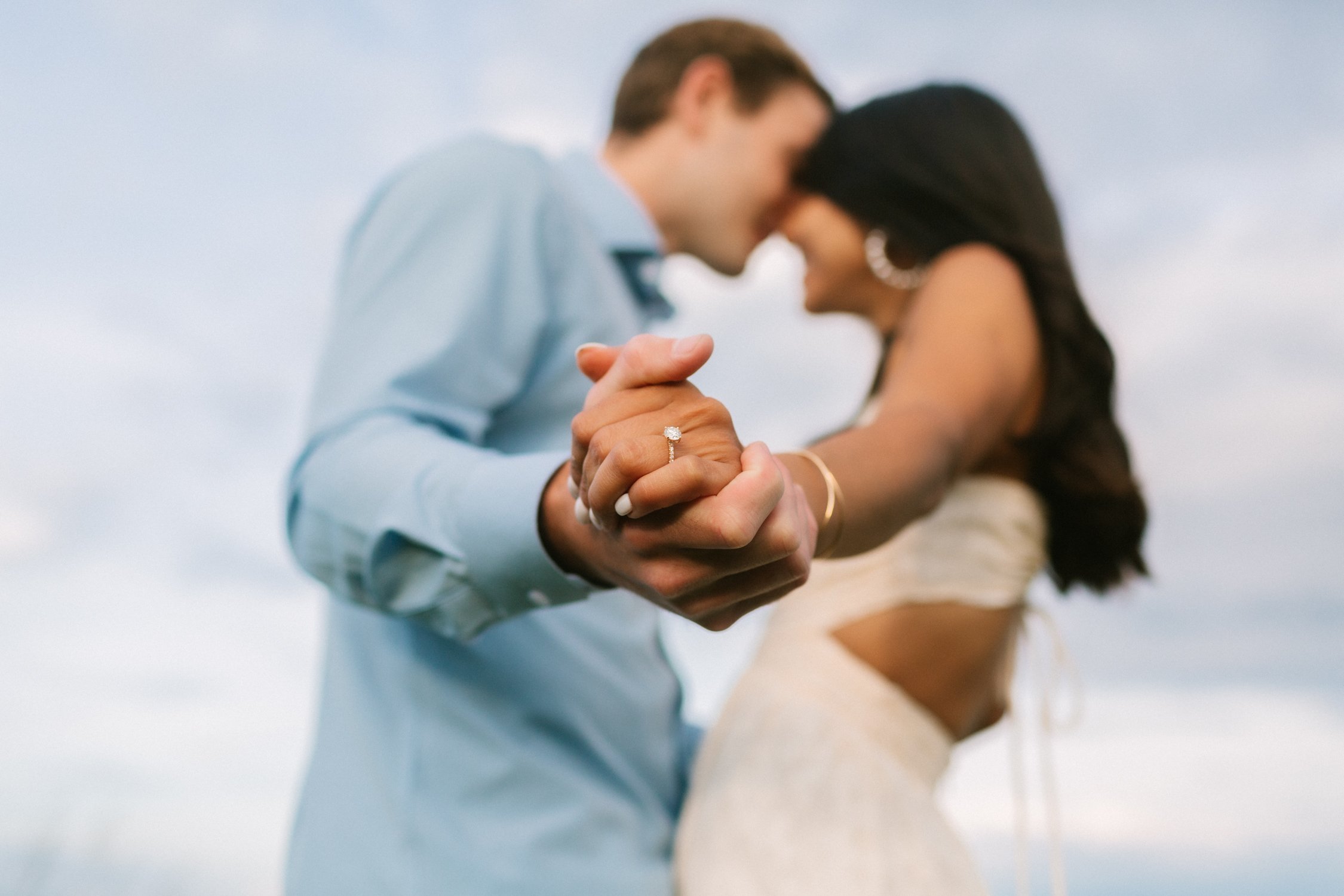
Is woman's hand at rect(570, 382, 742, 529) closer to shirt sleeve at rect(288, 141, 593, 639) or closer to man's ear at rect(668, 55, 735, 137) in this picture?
shirt sleeve at rect(288, 141, 593, 639)

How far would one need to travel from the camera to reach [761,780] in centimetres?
175

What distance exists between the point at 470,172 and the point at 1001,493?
1.32 m

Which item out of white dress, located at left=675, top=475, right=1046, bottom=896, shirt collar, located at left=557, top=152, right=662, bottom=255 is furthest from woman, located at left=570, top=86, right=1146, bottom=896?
shirt collar, located at left=557, top=152, right=662, bottom=255

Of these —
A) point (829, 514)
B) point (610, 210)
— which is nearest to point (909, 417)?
point (829, 514)

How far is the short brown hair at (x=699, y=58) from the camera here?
299 centimetres

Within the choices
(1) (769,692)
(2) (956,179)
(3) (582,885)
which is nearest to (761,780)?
(1) (769,692)

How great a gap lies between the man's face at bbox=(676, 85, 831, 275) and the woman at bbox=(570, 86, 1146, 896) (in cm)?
29

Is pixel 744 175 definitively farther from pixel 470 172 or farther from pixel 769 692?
pixel 769 692

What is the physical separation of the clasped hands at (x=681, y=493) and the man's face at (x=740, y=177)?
6.87 ft

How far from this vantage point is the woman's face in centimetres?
260

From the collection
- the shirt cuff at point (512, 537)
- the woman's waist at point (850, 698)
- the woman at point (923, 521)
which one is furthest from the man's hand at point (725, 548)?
the woman's waist at point (850, 698)

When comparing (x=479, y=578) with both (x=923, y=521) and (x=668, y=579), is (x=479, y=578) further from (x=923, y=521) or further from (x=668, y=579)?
(x=923, y=521)

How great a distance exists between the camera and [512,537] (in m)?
1.09

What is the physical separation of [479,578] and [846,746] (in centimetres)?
94
